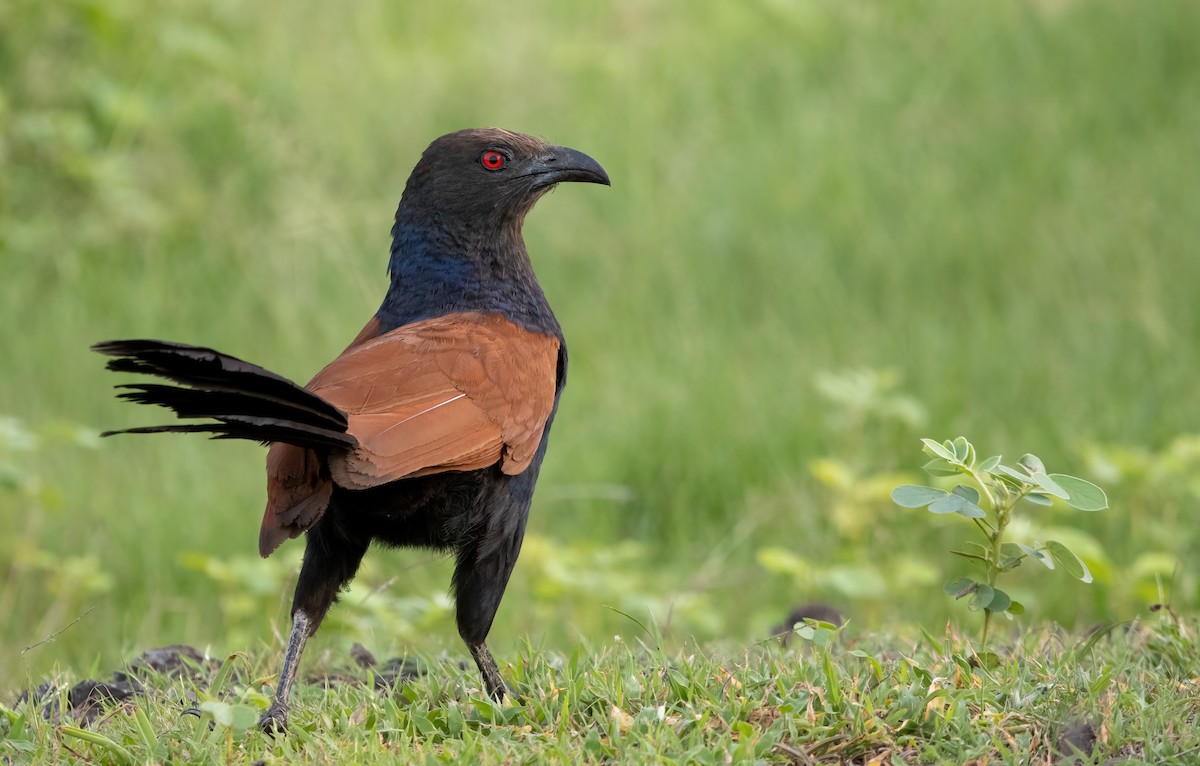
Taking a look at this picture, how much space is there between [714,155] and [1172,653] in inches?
220

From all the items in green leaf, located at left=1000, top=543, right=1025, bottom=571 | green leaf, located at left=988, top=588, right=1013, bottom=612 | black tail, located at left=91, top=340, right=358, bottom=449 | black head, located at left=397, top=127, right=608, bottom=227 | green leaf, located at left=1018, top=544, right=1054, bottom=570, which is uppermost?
black head, located at left=397, top=127, right=608, bottom=227

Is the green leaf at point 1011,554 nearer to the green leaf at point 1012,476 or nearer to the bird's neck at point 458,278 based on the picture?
the green leaf at point 1012,476

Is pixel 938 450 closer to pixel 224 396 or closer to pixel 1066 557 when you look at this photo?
pixel 1066 557

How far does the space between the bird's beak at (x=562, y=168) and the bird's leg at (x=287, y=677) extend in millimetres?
1320

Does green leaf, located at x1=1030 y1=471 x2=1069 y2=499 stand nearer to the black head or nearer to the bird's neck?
the bird's neck

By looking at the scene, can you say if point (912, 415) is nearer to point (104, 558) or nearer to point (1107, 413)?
point (1107, 413)

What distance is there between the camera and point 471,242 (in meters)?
3.46

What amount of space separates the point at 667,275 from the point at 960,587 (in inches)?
186

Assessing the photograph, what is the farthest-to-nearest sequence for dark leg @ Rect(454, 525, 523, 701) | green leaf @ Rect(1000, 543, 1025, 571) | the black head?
the black head < dark leg @ Rect(454, 525, 523, 701) < green leaf @ Rect(1000, 543, 1025, 571)

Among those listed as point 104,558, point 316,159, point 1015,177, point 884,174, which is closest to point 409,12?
point 316,159

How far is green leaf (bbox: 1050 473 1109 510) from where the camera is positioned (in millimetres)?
2812

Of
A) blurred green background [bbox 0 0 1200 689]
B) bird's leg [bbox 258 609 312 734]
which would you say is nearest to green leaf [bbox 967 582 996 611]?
blurred green background [bbox 0 0 1200 689]

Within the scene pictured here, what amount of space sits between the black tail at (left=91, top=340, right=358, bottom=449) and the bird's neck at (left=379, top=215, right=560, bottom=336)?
0.84 meters

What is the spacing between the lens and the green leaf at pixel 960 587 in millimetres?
2949
